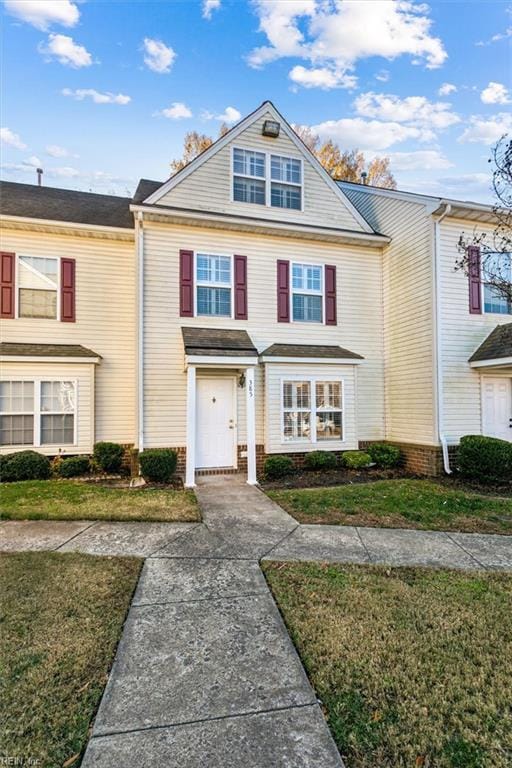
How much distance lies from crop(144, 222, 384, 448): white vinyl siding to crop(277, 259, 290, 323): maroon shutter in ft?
0.44

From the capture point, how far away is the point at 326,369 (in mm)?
9945

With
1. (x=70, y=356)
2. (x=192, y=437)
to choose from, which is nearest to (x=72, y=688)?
(x=192, y=437)

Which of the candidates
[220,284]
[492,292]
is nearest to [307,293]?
[220,284]

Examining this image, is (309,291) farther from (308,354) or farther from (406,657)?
(406,657)

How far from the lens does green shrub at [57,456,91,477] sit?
28.9 ft

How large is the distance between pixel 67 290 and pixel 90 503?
5.71 m

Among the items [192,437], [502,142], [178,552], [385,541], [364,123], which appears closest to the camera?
[178,552]

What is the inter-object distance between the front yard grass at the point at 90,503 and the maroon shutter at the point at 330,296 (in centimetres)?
592

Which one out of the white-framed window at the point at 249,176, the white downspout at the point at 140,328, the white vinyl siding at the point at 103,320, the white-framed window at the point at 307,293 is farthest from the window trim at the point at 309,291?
the white vinyl siding at the point at 103,320

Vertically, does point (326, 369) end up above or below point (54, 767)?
above

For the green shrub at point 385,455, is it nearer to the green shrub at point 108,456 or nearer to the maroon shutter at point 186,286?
the maroon shutter at point 186,286

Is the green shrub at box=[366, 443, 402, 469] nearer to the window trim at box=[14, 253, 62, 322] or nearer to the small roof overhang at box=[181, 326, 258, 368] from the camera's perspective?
the small roof overhang at box=[181, 326, 258, 368]

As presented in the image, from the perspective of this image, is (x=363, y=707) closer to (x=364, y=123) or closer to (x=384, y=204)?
(x=384, y=204)

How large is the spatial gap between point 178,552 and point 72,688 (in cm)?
219
